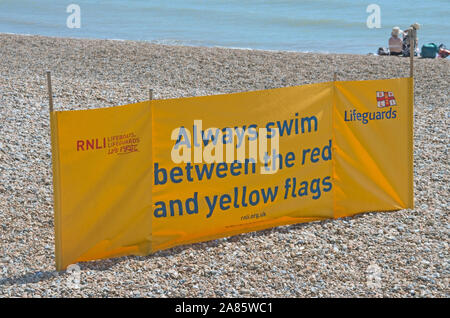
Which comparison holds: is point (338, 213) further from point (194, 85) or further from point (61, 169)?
point (194, 85)

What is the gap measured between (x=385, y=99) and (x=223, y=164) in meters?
1.99

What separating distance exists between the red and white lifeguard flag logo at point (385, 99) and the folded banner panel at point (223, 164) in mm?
11

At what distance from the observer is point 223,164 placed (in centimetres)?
721

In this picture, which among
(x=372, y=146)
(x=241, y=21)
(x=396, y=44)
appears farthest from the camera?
(x=241, y=21)

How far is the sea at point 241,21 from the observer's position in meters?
31.6

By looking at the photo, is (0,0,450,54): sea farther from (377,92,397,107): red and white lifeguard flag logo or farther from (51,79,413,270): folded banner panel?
(51,79,413,270): folded banner panel

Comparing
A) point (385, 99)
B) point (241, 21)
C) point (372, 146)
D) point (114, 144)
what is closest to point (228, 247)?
point (114, 144)

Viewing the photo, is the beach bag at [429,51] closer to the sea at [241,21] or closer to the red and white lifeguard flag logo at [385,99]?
the sea at [241,21]

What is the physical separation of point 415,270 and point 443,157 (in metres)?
3.86

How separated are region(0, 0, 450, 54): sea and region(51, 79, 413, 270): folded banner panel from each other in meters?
20.8

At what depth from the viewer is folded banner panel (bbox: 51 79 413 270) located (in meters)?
6.54

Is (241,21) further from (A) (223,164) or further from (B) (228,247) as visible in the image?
(B) (228,247)
